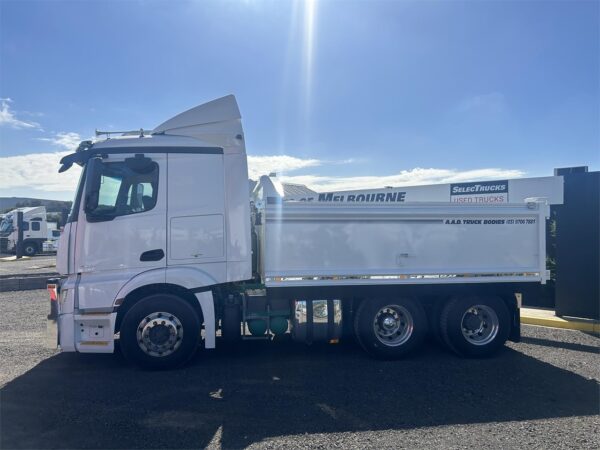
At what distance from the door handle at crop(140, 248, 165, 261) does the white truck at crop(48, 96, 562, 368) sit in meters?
0.01

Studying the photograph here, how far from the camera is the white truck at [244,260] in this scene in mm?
5590

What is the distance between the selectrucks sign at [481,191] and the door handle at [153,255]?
7.92 m

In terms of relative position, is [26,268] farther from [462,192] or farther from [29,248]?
[462,192]

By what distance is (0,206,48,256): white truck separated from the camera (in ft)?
98.5

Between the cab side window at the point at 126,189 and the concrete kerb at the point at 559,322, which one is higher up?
the cab side window at the point at 126,189

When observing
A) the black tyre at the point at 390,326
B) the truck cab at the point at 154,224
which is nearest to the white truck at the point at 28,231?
the truck cab at the point at 154,224

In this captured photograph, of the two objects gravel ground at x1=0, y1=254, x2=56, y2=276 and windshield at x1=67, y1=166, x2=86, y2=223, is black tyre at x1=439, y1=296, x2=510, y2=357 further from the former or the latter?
gravel ground at x1=0, y1=254, x2=56, y2=276

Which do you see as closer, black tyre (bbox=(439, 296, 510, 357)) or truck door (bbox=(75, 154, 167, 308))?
truck door (bbox=(75, 154, 167, 308))

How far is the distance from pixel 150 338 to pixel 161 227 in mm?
1441

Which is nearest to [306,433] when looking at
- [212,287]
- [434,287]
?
[212,287]

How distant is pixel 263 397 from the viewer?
4.73 metres

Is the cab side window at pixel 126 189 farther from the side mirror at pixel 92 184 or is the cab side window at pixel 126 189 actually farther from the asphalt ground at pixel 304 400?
the asphalt ground at pixel 304 400

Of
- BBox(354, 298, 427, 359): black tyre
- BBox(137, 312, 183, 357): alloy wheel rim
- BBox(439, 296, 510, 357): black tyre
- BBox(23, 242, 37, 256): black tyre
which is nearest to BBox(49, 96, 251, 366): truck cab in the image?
BBox(137, 312, 183, 357): alloy wheel rim

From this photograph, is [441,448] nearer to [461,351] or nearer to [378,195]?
[461,351]
